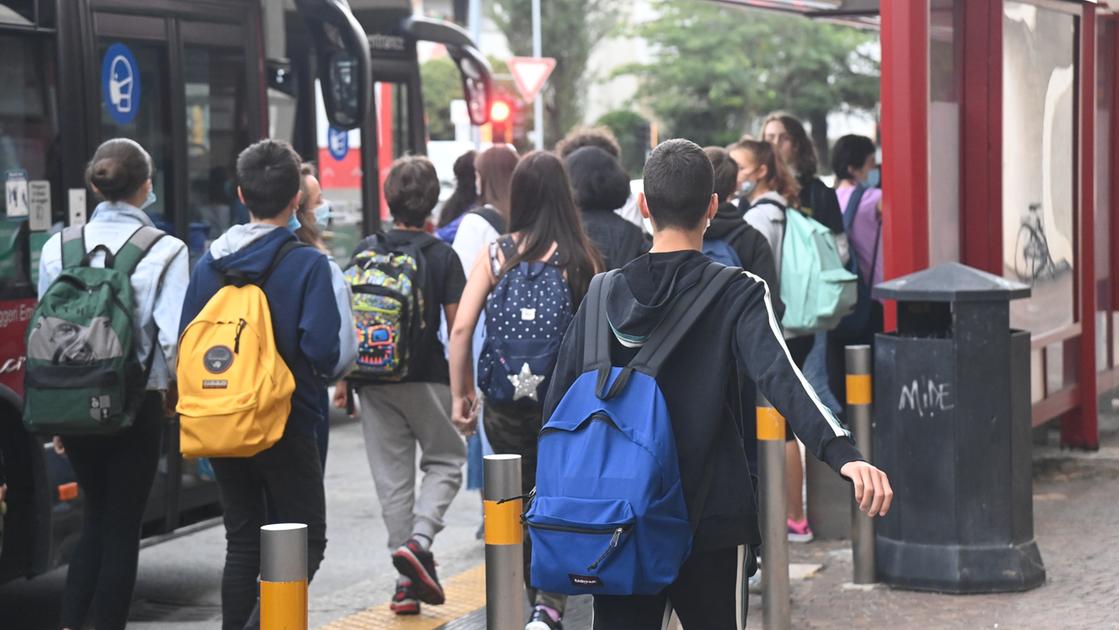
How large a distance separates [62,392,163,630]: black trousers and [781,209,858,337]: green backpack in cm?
281

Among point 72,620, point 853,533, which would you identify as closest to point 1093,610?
point 853,533

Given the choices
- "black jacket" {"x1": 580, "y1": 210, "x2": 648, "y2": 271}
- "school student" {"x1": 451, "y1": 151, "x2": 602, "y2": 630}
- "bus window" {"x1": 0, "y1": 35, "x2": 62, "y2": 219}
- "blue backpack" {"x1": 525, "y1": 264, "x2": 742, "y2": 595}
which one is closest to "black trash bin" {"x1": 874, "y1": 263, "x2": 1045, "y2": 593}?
"black jacket" {"x1": 580, "y1": 210, "x2": 648, "y2": 271}

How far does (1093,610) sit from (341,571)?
339 centimetres

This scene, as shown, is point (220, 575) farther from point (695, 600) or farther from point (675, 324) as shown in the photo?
point (675, 324)

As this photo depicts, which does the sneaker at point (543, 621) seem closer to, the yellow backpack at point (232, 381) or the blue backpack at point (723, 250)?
the yellow backpack at point (232, 381)

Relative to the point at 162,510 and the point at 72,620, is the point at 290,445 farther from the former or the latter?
the point at 162,510

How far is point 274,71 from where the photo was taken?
8.49m

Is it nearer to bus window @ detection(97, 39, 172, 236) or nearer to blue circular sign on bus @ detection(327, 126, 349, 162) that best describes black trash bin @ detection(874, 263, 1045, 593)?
bus window @ detection(97, 39, 172, 236)

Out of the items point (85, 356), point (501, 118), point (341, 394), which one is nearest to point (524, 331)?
point (341, 394)

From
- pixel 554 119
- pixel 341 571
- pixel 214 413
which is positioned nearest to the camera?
pixel 214 413

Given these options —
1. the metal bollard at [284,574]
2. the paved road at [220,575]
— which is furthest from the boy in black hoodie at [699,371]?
the paved road at [220,575]

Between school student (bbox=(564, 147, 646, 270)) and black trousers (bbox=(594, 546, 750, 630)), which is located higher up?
school student (bbox=(564, 147, 646, 270))

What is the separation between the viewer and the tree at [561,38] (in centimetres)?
4897

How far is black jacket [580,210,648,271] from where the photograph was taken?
6129 millimetres
